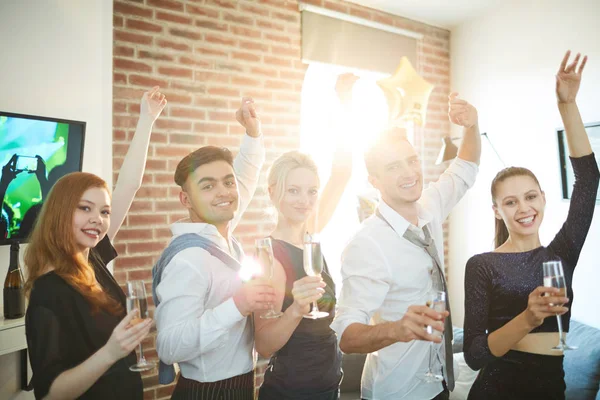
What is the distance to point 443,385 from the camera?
5.26 feet

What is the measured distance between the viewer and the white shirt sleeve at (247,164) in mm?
2078

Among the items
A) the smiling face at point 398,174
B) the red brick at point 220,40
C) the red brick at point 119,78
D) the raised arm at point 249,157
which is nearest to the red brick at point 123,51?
the red brick at point 119,78

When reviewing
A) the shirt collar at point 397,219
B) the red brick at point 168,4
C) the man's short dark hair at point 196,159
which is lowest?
the shirt collar at point 397,219

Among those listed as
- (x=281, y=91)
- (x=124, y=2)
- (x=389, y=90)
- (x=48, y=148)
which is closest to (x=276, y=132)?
(x=281, y=91)

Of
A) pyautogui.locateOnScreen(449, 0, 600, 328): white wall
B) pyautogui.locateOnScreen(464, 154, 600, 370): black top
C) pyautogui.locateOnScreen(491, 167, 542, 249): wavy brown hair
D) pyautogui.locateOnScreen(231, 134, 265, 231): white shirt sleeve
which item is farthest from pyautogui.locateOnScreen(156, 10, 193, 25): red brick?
pyautogui.locateOnScreen(449, 0, 600, 328): white wall

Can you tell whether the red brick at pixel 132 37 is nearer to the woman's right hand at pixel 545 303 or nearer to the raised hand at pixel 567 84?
the raised hand at pixel 567 84

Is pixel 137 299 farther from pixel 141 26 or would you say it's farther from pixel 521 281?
pixel 141 26

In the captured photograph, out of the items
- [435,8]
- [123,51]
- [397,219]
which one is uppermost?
[435,8]

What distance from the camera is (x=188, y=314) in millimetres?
1396

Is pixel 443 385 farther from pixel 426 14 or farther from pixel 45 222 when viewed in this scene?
pixel 426 14

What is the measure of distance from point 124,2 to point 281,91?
115 cm

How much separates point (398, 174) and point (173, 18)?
2.01m

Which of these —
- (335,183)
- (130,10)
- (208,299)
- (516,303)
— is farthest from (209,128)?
(516,303)

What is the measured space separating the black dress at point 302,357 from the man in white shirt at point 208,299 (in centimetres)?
16
